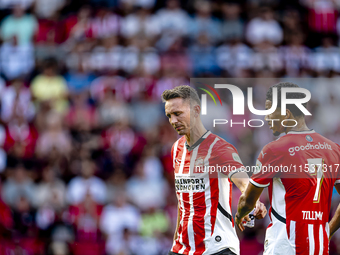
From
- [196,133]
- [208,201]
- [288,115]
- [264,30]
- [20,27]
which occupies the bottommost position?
[208,201]

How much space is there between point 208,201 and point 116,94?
632cm

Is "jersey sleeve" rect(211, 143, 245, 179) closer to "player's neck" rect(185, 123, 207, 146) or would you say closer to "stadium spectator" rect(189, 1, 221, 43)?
"player's neck" rect(185, 123, 207, 146)

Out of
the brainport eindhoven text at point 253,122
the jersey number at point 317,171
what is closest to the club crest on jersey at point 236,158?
the brainport eindhoven text at point 253,122

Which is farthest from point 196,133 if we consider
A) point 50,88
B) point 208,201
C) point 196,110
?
point 50,88

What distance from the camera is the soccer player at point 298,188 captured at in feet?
15.5

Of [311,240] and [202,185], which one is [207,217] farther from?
[311,240]

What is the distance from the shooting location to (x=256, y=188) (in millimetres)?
4891

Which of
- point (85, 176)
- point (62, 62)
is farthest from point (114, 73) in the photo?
point (85, 176)

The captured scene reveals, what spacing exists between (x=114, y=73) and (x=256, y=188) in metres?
7.11

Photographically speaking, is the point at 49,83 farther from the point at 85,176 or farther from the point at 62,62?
the point at 85,176

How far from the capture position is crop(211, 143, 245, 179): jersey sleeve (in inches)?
199

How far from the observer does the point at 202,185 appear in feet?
17.2

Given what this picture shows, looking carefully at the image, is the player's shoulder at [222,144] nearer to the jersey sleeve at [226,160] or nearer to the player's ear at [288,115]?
the jersey sleeve at [226,160]

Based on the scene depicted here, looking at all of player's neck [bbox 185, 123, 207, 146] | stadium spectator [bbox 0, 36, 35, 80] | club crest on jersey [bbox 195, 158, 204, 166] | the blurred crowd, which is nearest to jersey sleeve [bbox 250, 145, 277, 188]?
club crest on jersey [bbox 195, 158, 204, 166]
